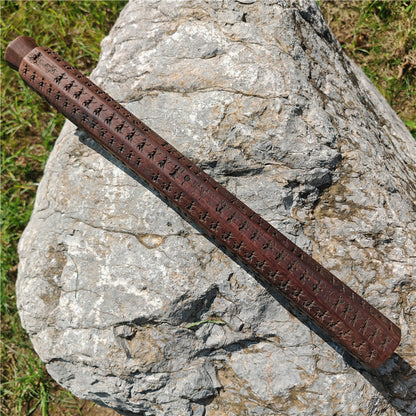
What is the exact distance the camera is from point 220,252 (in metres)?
2.52

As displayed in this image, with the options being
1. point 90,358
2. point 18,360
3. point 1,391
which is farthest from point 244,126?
point 1,391

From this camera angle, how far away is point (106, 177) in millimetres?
2666

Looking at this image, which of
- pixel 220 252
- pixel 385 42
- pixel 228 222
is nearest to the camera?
pixel 228 222

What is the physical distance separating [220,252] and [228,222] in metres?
0.28

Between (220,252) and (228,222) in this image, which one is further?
(220,252)

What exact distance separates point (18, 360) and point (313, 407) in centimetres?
266

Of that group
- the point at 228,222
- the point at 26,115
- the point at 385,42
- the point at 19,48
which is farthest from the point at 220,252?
the point at 385,42

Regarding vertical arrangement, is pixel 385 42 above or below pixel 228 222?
above

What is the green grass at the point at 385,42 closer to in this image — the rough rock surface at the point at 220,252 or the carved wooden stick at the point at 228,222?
the rough rock surface at the point at 220,252

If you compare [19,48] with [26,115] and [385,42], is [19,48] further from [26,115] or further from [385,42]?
[385,42]

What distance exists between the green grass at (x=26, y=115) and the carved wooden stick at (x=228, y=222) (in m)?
1.84

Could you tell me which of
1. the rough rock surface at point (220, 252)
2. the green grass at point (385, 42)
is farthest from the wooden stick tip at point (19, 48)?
the green grass at point (385, 42)

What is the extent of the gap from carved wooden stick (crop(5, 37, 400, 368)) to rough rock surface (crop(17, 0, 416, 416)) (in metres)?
0.19

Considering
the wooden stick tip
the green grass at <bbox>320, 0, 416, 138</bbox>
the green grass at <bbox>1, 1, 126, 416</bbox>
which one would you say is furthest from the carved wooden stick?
the green grass at <bbox>320, 0, 416, 138</bbox>
